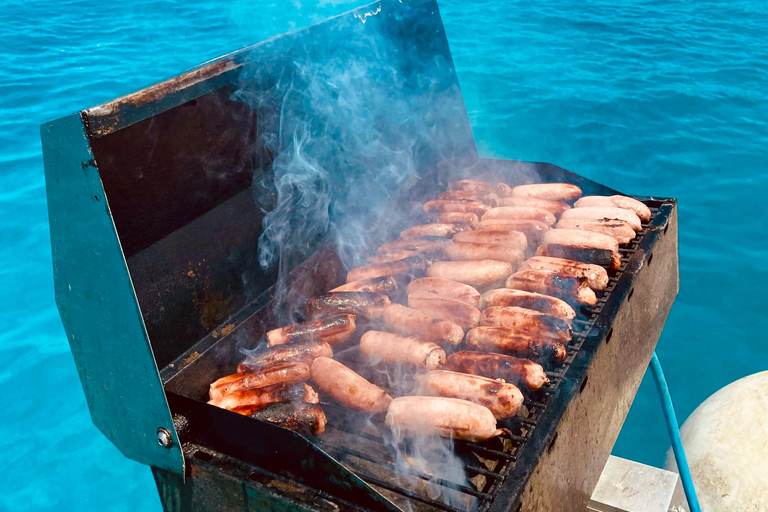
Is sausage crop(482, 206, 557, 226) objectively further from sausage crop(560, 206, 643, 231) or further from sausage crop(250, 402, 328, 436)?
sausage crop(250, 402, 328, 436)

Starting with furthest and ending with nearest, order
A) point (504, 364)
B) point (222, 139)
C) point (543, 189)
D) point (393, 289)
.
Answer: point (543, 189)
point (393, 289)
point (222, 139)
point (504, 364)

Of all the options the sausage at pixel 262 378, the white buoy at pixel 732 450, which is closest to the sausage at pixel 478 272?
the sausage at pixel 262 378

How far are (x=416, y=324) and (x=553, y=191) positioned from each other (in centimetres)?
230

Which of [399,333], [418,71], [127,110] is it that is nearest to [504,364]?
[399,333]

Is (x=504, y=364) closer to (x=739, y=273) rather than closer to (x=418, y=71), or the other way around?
(x=418, y=71)

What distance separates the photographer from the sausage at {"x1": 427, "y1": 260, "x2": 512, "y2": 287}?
4.11 metres

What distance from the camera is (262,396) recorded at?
320 centimetres

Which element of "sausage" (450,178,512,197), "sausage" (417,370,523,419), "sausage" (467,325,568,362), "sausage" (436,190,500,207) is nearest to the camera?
"sausage" (417,370,523,419)

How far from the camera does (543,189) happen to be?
5258mm

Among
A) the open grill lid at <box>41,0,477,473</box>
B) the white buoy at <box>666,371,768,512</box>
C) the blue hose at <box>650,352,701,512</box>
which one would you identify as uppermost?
the open grill lid at <box>41,0,477,473</box>

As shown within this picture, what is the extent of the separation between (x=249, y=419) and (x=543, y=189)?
3.70 metres

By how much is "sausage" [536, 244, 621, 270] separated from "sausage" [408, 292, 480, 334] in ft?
3.08

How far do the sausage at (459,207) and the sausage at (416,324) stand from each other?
1.59 metres

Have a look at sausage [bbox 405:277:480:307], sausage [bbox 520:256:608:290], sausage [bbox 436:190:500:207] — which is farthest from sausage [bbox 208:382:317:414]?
sausage [bbox 436:190:500:207]
